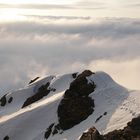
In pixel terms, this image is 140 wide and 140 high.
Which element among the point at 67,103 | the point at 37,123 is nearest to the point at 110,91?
the point at 67,103

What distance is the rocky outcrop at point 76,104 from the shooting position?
307ft

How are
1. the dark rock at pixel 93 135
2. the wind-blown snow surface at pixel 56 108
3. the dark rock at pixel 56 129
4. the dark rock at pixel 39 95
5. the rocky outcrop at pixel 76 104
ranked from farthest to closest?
the dark rock at pixel 39 95 → the rocky outcrop at pixel 76 104 → the dark rock at pixel 56 129 → the wind-blown snow surface at pixel 56 108 → the dark rock at pixel 93 135

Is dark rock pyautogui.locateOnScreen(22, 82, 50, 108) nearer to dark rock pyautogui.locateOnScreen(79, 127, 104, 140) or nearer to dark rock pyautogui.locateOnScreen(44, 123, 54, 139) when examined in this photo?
dark rock pyautogui.locateOnScreen(44, 123, 54, 139)

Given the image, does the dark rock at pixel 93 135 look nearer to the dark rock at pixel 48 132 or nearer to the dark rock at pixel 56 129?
the dark rock at pixel 56 129

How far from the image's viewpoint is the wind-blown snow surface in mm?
85000

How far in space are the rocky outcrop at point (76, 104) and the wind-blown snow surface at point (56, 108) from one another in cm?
135

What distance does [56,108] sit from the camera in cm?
9962

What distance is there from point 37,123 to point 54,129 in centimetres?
708

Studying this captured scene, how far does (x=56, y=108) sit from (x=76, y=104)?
17.2 feet

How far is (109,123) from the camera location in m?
82.9

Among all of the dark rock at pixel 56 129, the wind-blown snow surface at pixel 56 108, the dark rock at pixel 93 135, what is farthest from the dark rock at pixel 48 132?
the dark rock at pixel 93 135

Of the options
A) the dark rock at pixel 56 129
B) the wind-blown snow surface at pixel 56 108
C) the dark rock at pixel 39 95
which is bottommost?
the dark rock at pixel 56 129

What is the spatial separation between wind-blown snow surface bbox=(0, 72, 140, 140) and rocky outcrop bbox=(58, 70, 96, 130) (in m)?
1.35

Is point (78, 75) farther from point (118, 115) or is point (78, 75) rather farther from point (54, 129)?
point (118, 115)
